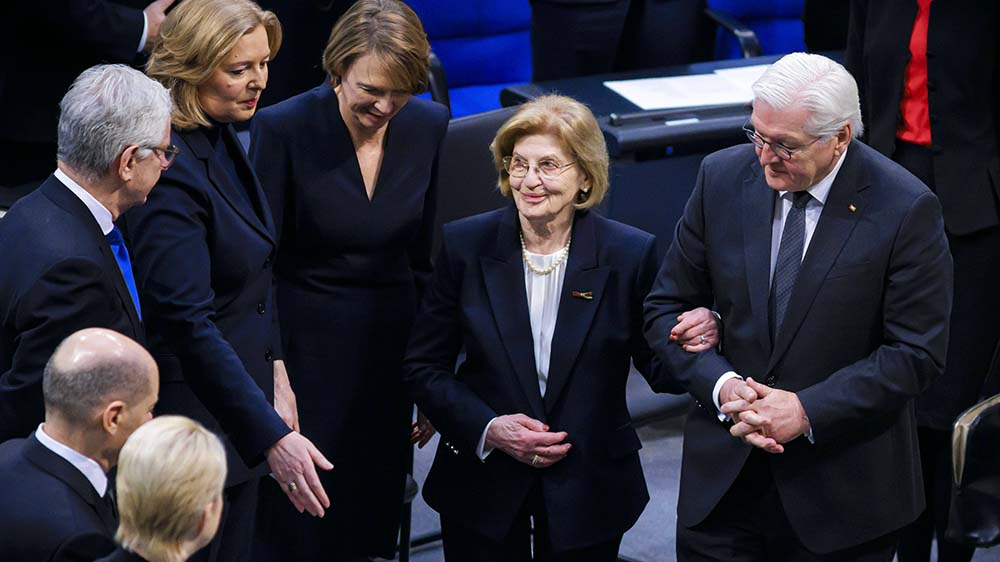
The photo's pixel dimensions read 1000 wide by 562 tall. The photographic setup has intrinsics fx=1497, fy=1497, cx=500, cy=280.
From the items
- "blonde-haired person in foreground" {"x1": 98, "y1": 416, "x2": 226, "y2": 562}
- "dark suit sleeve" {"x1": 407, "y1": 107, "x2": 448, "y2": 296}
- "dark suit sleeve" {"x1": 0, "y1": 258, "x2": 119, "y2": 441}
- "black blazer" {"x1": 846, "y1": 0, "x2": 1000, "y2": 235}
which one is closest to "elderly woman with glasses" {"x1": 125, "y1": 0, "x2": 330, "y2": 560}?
"dark suit sleeve" {"x1": 0, "y1": 258, "x2": 119, "y2": 441}

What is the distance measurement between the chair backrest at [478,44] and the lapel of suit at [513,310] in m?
2.56

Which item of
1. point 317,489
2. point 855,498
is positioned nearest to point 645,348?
point 855,498

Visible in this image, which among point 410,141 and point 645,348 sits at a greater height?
point 410,141

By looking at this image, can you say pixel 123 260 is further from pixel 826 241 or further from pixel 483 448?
pixel 826 241

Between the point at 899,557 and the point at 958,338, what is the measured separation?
2.18 ft

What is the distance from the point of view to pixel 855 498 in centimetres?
322

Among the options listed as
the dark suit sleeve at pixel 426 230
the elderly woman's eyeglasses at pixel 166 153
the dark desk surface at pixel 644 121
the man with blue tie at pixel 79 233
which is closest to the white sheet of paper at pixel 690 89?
the dark desk surface at pixel 644 121

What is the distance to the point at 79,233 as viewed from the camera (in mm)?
2926

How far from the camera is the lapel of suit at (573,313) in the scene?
3.52 m

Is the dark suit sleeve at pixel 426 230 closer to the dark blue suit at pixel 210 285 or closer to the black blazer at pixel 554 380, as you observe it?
the black blazer at pixel 554 380

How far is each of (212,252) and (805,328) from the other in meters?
1.32

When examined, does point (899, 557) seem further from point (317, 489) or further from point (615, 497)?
point (317, 489)

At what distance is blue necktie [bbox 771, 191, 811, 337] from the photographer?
3.18 meters

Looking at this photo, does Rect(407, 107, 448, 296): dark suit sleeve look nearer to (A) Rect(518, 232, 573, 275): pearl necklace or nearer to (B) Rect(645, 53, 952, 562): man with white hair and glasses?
(A) Rect(518, 232, 573, 275): pearl necklace
